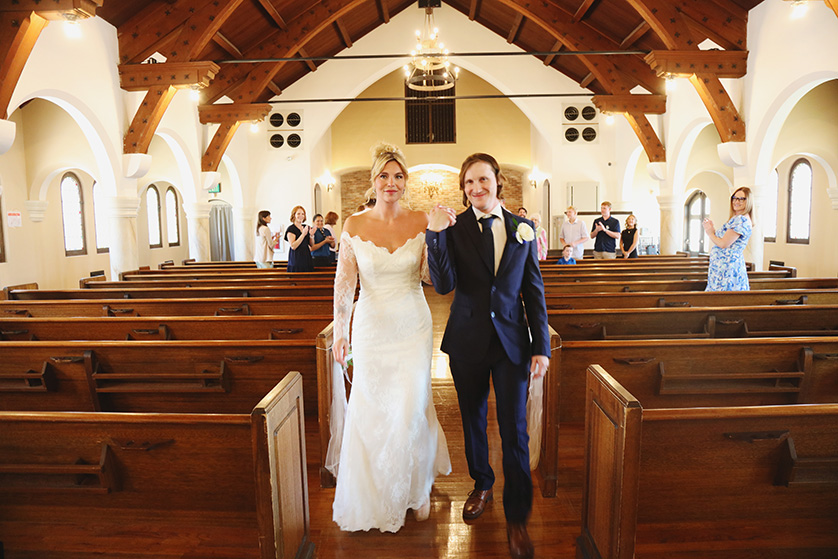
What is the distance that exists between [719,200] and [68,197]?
48.9ft

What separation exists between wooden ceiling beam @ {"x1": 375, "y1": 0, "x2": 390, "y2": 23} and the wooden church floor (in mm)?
11178

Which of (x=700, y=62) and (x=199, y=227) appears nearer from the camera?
(x=700, y=62)

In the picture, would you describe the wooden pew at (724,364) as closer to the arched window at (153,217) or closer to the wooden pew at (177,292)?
the wooden pew at (177,292)

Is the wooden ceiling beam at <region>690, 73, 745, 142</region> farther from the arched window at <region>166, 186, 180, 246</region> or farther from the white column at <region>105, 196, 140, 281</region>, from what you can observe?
the arched window at <region>166, 186, 180, 246</region>

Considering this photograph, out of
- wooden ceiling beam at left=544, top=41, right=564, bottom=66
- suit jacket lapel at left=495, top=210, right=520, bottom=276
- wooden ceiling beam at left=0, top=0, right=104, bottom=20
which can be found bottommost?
suit jacket lapel at left=495, top=210, right=520, bottom=276

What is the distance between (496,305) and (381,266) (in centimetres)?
53

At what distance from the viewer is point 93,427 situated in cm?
185

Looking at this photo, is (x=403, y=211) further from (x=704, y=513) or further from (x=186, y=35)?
(x=186, y=35)

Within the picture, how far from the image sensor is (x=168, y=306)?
177 inches

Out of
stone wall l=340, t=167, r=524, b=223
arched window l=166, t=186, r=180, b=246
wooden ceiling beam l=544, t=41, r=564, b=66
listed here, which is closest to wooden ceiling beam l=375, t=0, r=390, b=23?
wooden ceiling beam l=544, t=41, r=564, b=66

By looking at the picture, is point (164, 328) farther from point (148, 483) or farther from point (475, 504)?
point (475, 504)

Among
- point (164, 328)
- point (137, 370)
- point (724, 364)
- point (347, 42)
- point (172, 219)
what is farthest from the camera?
point (172, 219)

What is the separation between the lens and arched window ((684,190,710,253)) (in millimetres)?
14477

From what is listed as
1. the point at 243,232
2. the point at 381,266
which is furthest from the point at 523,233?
the point at 243,232
